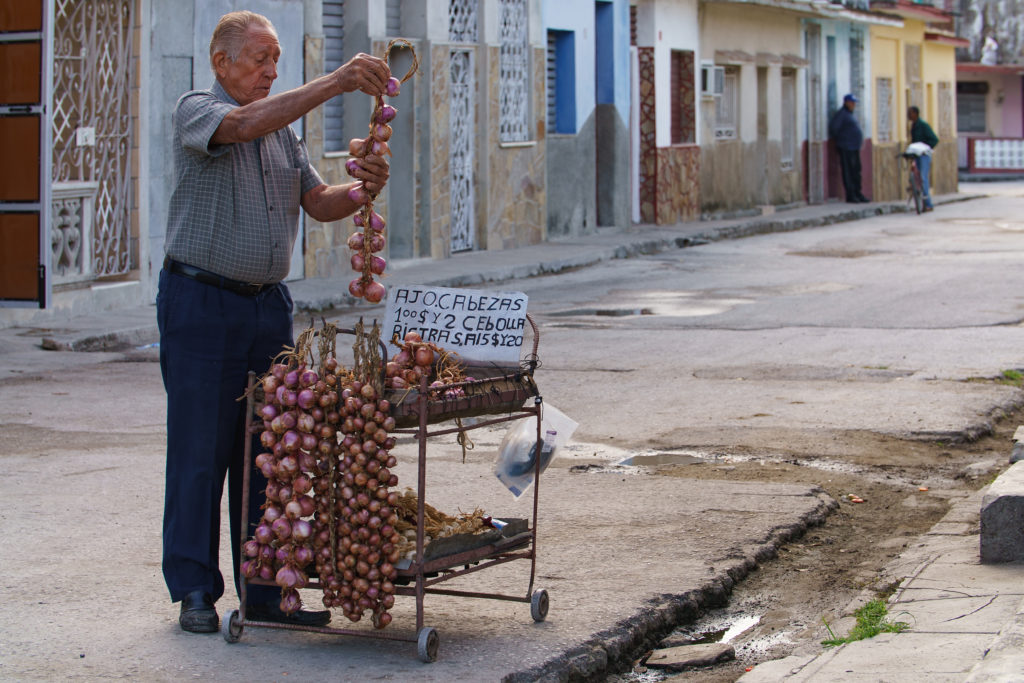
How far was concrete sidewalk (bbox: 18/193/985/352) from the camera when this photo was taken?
11.8 metres

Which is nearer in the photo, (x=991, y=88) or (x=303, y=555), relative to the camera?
(x=303, y=555)

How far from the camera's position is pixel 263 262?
4.52 m

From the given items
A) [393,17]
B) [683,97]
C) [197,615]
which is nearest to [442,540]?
[197,615]

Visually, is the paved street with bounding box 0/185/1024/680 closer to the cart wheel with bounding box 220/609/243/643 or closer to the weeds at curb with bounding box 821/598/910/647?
the cart wheel with bounding box 220/609/243/643

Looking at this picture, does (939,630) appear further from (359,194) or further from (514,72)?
(514,72)

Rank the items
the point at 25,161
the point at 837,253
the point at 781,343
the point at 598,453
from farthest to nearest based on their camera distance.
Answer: the point at 837,253, the point at 25,161, the point at 781,343, the point at 598,453

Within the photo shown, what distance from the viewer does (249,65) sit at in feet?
14.8

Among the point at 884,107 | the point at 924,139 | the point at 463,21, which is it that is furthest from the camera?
the point at 884,107

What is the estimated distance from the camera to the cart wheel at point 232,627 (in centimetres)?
436

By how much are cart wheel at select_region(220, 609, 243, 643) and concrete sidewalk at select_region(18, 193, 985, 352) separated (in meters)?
7.37

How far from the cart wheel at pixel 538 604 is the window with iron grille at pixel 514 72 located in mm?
15490

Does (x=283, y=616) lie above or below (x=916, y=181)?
below

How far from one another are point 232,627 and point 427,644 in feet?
1.98

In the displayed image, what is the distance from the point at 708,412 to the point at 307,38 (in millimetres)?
8683
